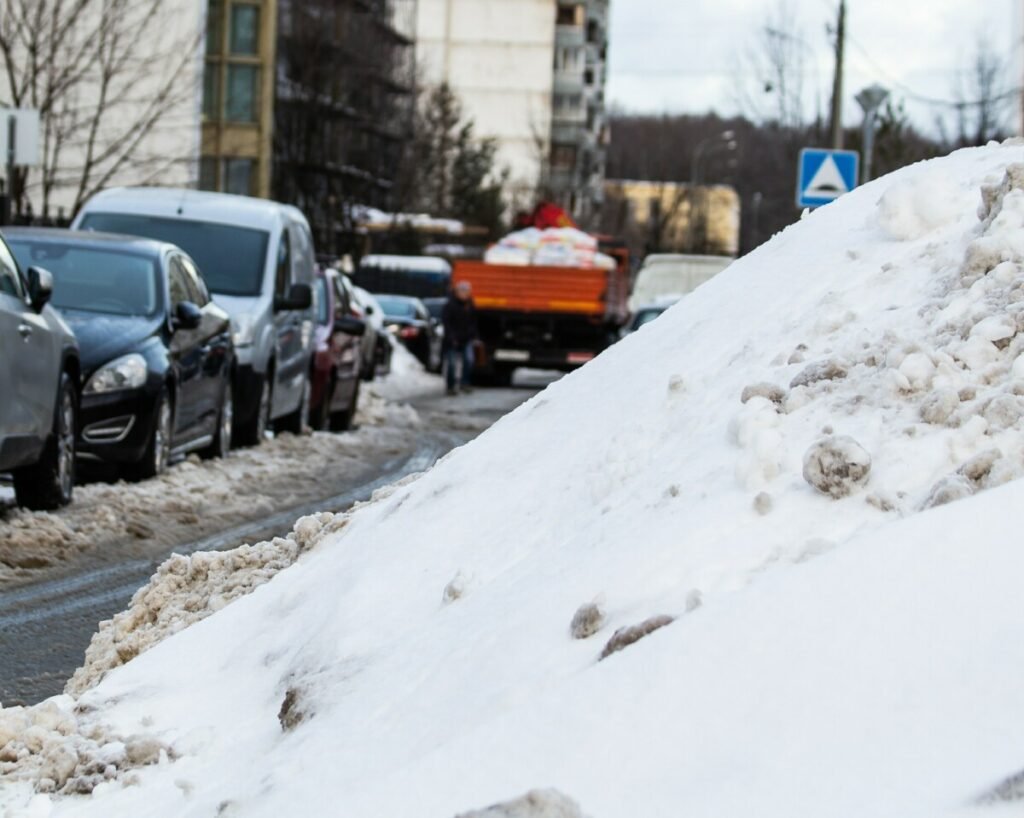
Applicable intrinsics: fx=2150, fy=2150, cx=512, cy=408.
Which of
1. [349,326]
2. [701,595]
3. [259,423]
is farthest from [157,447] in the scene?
[701,595]

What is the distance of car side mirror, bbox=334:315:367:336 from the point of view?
2102 cm

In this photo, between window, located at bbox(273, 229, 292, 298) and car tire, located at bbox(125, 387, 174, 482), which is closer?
car tire, located at bbox(125, 387, 174, 482)

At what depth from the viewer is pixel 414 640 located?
15.7 feet

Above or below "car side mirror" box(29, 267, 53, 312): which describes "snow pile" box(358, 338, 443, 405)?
below

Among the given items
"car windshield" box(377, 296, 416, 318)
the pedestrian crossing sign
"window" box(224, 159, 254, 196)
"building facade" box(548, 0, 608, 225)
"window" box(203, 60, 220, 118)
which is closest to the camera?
the pedestrian crossing sign

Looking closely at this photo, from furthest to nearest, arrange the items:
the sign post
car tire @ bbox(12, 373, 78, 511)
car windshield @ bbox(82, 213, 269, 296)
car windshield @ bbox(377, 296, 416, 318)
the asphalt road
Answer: car windshield @ bbox(377, 296, 416, 318)
the sign post
car windshield @ bbox(82, 213, 269, 296)
car tire @ bbox(12, 373, 78, 511)
the asphalt road

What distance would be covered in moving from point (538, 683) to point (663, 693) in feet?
1.33

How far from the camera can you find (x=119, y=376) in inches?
504

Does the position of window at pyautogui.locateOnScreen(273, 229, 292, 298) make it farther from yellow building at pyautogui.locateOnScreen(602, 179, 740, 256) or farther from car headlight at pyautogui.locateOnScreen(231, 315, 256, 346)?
yellow building at pyautogui.locateOnScreen(602, 179, 740, 256)

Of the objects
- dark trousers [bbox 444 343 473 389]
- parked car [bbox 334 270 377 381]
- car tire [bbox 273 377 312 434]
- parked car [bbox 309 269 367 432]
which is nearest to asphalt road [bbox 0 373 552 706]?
car tire [bbox 273 377 312 434]

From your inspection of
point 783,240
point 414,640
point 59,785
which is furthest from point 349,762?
point 783,240

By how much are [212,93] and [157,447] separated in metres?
58.7

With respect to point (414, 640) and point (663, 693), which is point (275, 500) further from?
point (663, 693)

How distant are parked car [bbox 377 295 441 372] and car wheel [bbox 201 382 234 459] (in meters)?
23.6
